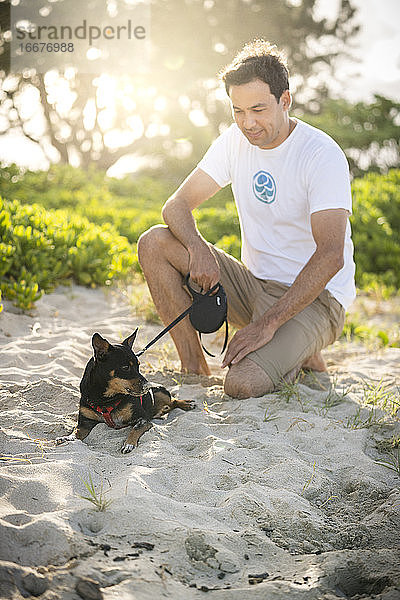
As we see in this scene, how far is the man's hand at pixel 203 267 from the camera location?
3.95 m

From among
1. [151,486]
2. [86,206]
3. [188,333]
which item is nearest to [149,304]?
[188,333]

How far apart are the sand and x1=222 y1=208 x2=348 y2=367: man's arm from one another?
15.6 inches

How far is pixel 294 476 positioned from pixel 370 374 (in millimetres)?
2013

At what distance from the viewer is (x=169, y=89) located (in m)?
16.9

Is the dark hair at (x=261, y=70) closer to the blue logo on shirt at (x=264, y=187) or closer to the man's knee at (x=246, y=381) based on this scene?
the blue logo on shirt at (x=264, y=187)

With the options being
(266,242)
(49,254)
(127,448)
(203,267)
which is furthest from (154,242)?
(49,254)

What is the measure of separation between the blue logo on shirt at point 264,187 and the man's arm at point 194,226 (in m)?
0.35

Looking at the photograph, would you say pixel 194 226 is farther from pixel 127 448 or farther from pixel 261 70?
pixel 127 448

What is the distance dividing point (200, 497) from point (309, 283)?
169 cm

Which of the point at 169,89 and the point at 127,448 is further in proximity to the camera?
the point at 169,89

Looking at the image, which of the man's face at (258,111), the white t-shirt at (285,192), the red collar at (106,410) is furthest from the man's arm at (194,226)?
the red collar at (106,410)

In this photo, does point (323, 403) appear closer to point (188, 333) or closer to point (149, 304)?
point (188, 333)

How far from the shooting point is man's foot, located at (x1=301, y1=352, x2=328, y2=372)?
4.48 meters

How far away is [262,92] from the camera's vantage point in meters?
3.82
